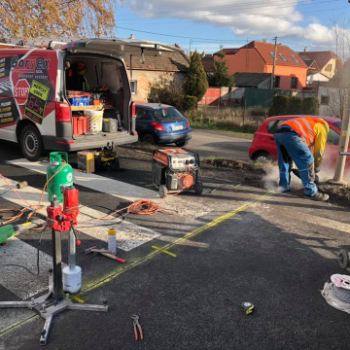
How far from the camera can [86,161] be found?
7.80m

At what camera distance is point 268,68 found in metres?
51.3

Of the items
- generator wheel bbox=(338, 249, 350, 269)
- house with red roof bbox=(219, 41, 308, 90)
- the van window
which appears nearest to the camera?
generator wheel bbox=(338, 249, 350, 269)

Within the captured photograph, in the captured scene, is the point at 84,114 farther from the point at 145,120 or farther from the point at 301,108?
the point at 301,108

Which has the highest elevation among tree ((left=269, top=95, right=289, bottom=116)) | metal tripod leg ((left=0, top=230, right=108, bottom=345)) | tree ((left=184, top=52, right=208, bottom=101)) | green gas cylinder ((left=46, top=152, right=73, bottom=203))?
tree ((left=184, top=52, right=208, bottom=101))

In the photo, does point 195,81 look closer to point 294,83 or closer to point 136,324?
point 294,83

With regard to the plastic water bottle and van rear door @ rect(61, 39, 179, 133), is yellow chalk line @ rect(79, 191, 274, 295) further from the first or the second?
van rear door @ rect(61, 39, 179, 133)

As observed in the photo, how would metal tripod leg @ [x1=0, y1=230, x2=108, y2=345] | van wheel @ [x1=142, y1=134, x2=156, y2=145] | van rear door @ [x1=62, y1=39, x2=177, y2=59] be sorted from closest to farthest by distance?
metal tripod leg @ [x1=0, y1=230, x2=108, y2=345]
van rear door @ [x1=62, y1=39, x2=177, y2=59]
van wheel @ [x1=142, y1=134, x2=156, y2=145]

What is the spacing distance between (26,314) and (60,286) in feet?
1.20

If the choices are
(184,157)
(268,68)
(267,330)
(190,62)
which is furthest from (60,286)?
(268,68)

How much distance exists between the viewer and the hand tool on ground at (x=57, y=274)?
10.2 ft

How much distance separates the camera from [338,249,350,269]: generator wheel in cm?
401

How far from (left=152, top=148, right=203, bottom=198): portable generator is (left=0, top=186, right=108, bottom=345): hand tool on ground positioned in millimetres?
3238

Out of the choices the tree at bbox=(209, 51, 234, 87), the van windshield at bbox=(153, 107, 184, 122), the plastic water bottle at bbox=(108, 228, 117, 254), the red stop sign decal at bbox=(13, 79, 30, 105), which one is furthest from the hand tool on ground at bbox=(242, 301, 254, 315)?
the tree at bbox=(209, 51, 234, 87)

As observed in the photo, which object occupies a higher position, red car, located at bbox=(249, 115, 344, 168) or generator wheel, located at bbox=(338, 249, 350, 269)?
red car, located at bbox=(249, 115, 344, 168)
